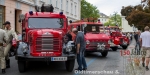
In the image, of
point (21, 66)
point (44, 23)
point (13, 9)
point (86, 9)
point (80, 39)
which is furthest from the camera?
point (86, 9)

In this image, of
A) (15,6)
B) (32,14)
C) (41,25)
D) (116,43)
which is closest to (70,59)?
(41,25)

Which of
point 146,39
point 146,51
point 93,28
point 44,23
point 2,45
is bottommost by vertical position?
point 146,51

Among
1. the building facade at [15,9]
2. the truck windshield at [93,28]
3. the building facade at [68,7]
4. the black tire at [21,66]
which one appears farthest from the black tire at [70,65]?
the building facade at [68,7]

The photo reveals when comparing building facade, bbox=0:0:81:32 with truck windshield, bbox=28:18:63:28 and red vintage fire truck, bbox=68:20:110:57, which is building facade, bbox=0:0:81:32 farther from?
truck windshield, bbox=28:18:63:28

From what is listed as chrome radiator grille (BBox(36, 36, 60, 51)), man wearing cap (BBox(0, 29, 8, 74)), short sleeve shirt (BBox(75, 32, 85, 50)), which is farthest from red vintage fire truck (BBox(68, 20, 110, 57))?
man wearing cap (BBox(0, 29, 8, 74))

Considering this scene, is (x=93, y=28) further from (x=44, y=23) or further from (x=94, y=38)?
(x=44, y=23)

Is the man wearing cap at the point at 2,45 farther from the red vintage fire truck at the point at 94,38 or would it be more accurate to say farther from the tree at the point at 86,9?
the tree at the point at 86,9

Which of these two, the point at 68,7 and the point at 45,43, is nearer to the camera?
the point at 45,43

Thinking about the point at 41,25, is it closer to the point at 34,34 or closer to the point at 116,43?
the point at 34,34

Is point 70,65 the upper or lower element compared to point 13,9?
lower

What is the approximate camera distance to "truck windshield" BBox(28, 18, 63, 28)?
9.91m

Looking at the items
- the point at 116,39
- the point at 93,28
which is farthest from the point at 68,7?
the point at 93,28

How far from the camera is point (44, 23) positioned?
32.8 feet

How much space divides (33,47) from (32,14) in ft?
6.38
